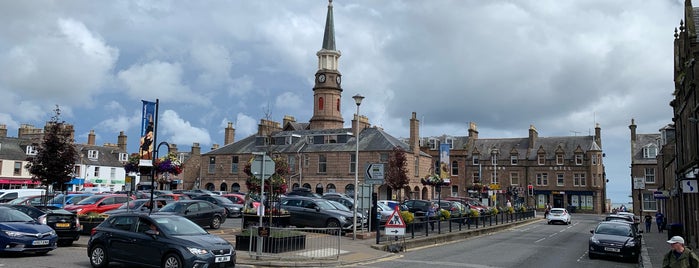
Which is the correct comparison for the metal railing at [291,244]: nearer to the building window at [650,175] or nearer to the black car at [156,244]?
the black car at [156,244]

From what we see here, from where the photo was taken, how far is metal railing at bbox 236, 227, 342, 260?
16.0 meters

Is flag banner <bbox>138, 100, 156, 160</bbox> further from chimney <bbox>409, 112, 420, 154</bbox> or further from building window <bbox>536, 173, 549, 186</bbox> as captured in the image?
building window <bbox>536, 173, 549, 186</bbox>

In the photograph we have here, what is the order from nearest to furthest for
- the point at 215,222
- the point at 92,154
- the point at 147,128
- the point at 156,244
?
the point at 156,244, the point at 147,128, the point at 215,222, the point at 92,154

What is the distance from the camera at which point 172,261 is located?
12016 mm

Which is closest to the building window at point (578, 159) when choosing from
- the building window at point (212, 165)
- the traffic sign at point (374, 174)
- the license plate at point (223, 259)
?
the building window at point (212, 165)

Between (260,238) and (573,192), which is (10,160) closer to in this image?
(260,238)

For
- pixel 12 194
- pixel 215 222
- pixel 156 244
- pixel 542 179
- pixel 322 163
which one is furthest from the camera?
pixel 542 179

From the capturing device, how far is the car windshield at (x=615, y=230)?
20.2m

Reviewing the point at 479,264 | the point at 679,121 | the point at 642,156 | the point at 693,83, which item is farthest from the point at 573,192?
the point at 479,264

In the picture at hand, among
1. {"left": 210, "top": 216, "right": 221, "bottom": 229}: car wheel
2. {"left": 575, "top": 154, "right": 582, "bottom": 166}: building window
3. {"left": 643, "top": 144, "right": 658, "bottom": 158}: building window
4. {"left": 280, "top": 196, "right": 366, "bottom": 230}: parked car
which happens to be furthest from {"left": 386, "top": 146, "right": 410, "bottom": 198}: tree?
{"left": 643, "top": 144, "right": 658, "bottom": 158}: building window

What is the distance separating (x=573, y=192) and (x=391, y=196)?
27544 millimetres

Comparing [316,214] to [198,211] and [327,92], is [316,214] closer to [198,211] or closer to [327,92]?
[198,211]

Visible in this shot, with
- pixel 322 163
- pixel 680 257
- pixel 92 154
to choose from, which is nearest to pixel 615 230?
pixel 680 257

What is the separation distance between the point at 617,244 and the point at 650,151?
52.4m
